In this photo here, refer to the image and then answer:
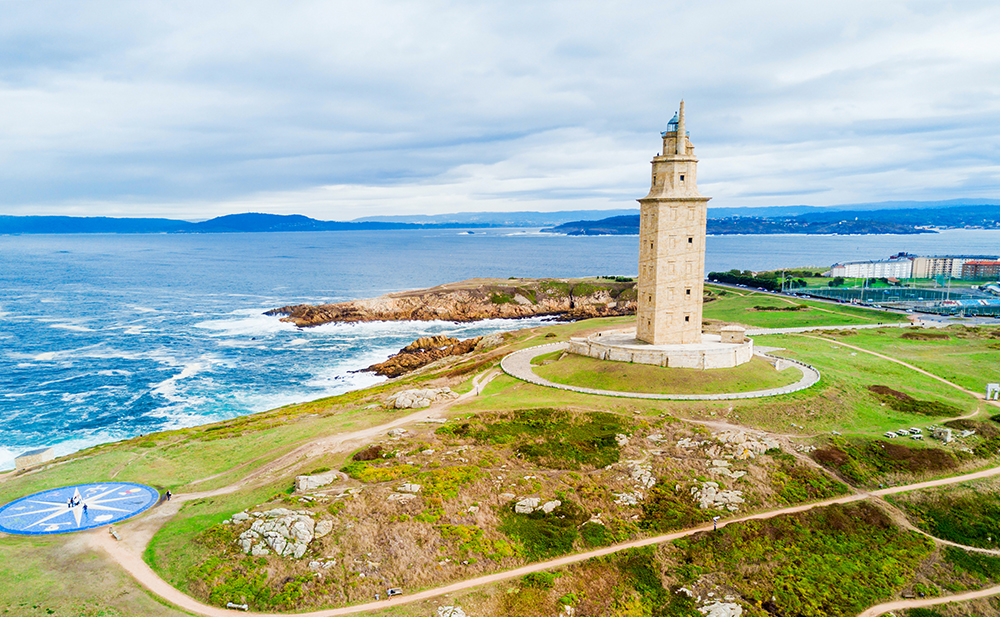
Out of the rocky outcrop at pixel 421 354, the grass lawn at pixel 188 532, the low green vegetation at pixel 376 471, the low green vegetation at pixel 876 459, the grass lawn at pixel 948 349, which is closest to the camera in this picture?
the grass lawn at pixel 188 532

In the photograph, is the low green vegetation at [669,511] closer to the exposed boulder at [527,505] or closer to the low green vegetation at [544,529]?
the low green vegetation at [544,529]

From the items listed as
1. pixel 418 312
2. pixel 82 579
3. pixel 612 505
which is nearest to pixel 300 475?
pixel 82 579

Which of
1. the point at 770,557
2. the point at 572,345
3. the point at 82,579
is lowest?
the point at 770,557

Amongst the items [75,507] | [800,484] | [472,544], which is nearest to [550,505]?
[472,544]

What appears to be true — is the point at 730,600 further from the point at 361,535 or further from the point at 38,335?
the point at 38,335

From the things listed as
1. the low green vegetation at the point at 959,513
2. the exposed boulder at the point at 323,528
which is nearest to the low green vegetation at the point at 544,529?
the exposed boulder at the point at 323,528
